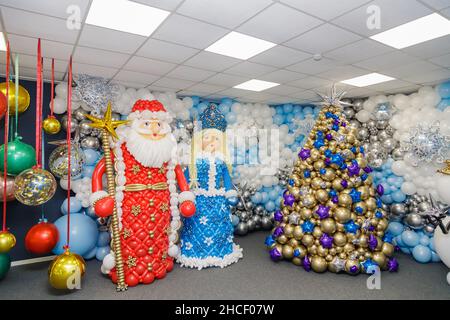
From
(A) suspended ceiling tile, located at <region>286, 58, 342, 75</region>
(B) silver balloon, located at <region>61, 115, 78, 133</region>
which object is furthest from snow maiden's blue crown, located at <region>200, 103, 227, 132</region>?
(B) silver balloon, located at <region>61, 115, 78, 133</region>

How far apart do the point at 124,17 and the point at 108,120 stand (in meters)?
1.15

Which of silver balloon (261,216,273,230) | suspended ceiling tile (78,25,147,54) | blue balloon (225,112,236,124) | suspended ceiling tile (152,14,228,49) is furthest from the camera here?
silver balloon (261,216,273,230)

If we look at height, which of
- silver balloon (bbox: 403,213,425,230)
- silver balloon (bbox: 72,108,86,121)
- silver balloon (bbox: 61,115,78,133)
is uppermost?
silver balloon (bbox: 72,108,86,121)

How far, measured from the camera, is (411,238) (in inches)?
171

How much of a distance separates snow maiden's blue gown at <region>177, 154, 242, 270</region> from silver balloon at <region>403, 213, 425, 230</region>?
268 centimetres

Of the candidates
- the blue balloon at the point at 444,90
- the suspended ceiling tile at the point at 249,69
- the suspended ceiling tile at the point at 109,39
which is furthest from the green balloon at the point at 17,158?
the blue balloon at the point at 444,90

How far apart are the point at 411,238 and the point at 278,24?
370 centimetres

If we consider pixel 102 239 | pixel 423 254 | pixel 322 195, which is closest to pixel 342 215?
pixel 322 195

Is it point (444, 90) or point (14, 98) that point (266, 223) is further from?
point (14, 98)

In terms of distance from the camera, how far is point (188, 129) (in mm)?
5023

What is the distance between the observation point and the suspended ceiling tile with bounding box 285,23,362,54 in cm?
275

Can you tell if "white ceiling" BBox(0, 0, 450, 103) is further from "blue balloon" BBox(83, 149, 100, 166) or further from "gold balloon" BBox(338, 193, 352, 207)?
"gold balloon" BBox(338, 193, 352, 207)

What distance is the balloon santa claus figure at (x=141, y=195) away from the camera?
3260 mm
